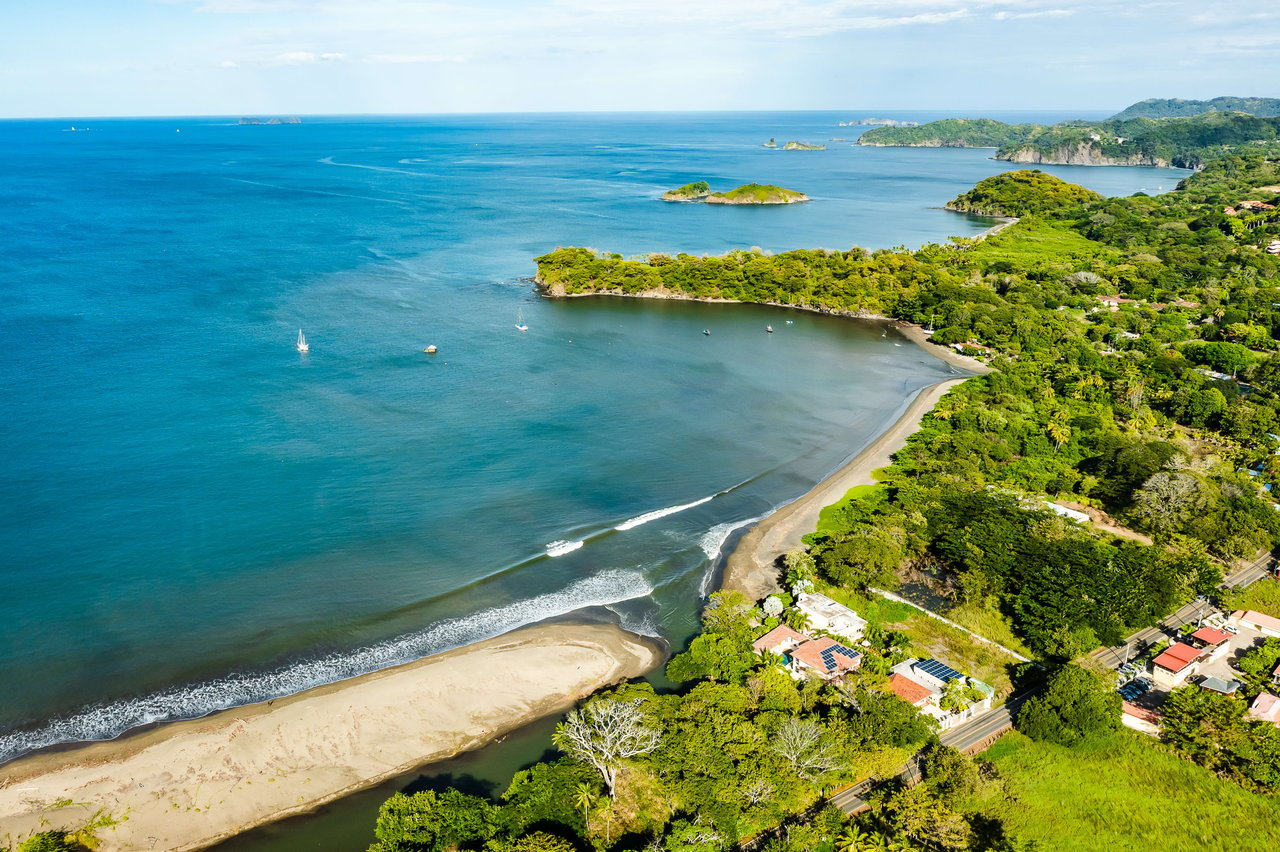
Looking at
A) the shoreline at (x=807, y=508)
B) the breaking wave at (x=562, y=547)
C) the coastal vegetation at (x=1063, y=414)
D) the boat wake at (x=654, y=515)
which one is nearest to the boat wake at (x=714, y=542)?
the shoreline at (x=807, y=508)

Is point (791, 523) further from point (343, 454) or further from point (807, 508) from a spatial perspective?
point (343, 454)

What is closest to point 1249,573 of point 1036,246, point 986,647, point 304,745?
point 986,647

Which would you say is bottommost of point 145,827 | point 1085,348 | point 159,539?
point 145,827

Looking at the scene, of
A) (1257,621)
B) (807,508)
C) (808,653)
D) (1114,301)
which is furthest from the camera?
(1114,301)

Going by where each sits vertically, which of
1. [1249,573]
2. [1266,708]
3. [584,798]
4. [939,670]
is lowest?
[584,798]

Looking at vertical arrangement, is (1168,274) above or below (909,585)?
above

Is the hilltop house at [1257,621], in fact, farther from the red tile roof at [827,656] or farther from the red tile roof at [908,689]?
the red tile roof at [827,656]

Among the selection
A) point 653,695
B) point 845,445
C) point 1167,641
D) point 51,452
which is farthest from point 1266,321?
point 51,452

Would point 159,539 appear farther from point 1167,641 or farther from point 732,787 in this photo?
point 1167,641
